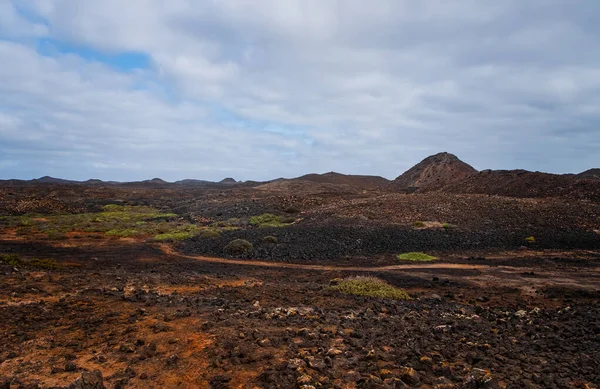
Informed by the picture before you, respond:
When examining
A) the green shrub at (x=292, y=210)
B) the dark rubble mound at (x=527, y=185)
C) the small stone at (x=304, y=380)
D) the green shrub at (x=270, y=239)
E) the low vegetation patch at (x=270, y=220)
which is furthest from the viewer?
the green shrub at (x=292, y=210)

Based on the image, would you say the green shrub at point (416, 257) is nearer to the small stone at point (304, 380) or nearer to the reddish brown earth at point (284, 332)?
the reddish brown earth at point (284, 332)

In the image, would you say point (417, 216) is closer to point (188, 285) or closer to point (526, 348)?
point (188, 285)

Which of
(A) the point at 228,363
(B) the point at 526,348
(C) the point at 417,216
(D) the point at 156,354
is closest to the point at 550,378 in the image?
(B) the point at 526,348

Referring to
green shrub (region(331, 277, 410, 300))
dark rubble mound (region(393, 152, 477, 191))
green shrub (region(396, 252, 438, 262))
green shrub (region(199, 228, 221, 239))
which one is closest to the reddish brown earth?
green shrub (region(331, 277, 410, 300))

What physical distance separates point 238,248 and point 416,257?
10409 mm

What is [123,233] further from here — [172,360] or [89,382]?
[89,382]

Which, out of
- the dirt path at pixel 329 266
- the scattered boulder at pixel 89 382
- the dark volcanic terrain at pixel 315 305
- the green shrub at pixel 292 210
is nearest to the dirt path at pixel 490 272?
the dirt path at pixel 329 266

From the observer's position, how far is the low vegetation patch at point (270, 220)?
3391cm

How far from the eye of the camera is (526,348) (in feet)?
24.9

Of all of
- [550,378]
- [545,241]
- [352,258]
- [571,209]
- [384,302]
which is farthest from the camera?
[571,209]

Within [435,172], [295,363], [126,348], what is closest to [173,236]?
[126,348]

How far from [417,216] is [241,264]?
55.4 feet

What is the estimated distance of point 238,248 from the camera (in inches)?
928

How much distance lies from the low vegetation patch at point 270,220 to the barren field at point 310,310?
5.73 meters
